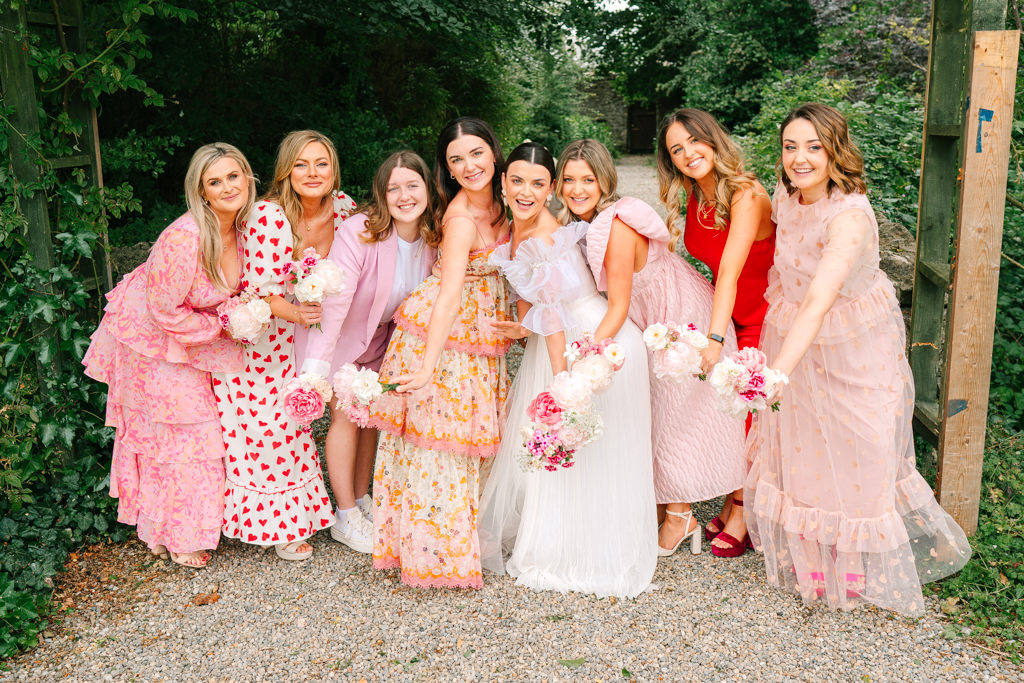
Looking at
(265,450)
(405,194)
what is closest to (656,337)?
(405,194)

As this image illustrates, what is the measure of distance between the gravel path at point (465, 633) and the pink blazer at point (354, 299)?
1017mm

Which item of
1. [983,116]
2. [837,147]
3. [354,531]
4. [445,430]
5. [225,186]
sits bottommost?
[354,531]

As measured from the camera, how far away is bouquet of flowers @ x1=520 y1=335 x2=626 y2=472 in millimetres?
3033

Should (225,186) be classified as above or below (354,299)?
above

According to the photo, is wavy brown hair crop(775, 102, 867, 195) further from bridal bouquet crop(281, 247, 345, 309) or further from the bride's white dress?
bridal bouquet crop(281, 247, 345, 309)

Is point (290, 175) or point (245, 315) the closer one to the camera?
point (245, 315)

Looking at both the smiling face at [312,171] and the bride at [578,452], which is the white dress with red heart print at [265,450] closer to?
the smiling face at [312,171]

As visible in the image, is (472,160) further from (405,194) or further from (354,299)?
(354,299)

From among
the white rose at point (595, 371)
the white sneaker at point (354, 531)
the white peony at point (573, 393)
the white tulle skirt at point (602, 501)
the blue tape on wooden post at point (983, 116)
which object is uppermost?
the blue tape on wooden post at point (983, 116)

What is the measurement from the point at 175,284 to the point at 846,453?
284cm

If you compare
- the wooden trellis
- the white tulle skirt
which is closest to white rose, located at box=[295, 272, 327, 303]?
the white tulle skirt

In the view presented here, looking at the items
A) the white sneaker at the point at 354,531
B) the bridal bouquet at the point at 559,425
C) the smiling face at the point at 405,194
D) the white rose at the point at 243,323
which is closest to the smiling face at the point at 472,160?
the smiling face at the point at 405,194

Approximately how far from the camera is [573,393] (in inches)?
119

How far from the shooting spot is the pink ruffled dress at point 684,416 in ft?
11.9
